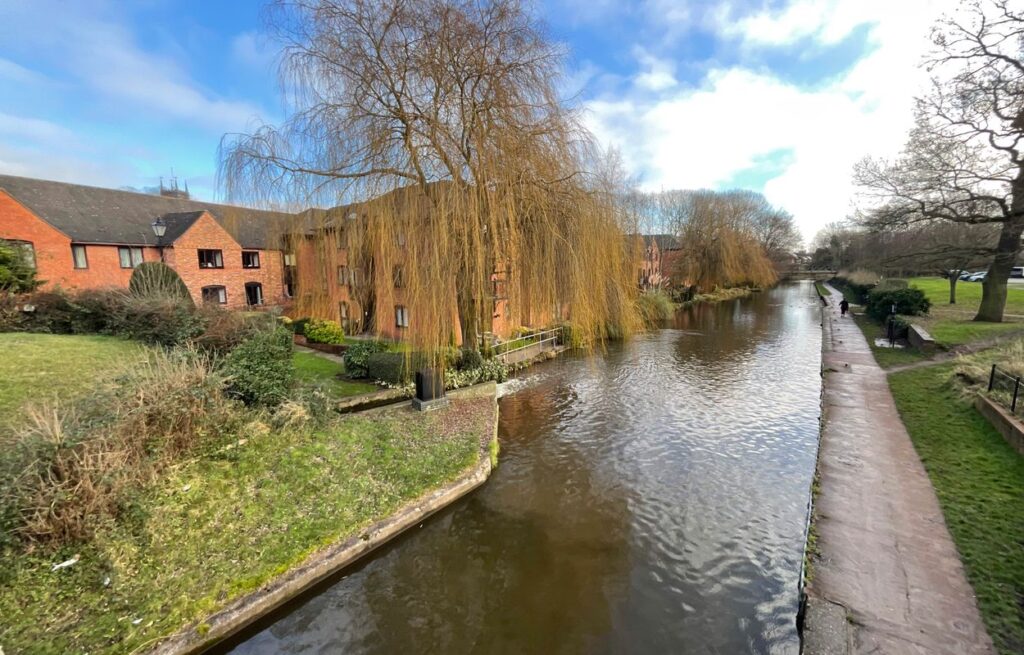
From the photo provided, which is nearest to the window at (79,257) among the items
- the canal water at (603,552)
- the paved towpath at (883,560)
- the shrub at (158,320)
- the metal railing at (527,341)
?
the shrub at (158,320)

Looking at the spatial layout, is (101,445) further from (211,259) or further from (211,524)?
(211,259)

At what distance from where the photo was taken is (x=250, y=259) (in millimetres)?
24328

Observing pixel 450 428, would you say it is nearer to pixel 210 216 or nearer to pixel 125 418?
pixel 125 418

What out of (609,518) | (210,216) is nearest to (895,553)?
(609,518)

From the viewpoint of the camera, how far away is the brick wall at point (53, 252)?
1783cm

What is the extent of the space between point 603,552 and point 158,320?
13.3 m

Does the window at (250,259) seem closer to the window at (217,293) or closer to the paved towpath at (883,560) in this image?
the window at (217,293)

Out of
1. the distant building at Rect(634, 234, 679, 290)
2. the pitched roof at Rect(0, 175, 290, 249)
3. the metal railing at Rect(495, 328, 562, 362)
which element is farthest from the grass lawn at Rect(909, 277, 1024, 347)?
the pitched roof at Rect(0, 175, 290, 249)

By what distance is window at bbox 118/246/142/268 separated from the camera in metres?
20.8

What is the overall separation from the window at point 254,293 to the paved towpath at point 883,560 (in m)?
26.5

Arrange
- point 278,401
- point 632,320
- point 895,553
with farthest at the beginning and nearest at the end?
point 632,320 < point 278,401 < point 895,553

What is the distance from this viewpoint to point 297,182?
340 inches

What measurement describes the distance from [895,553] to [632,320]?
254 inches

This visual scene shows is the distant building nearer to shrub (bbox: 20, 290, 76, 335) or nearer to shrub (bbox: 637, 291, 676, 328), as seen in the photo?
shrub (bbox: 637, 291, 676, 328)
